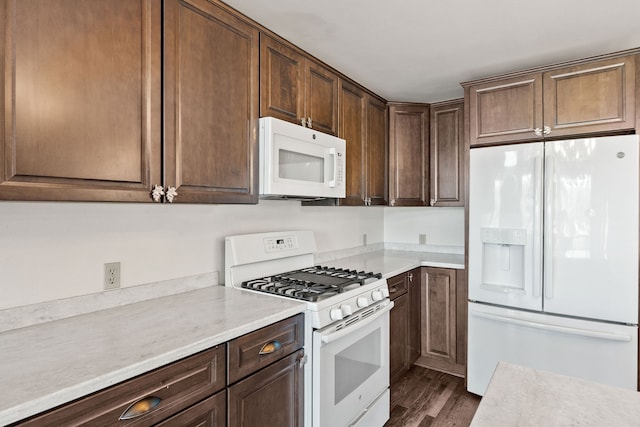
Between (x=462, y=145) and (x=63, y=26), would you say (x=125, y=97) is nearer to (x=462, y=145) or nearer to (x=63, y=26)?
(x=63, y=26)

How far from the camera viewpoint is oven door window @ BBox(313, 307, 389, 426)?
1.65 metres

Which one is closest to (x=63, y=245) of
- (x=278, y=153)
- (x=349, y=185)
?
(x=278, y=153)

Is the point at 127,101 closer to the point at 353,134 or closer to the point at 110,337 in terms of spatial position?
the point at 110,337

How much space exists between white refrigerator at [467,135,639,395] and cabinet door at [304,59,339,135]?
1.06 m

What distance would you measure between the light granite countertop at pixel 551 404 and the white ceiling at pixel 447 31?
160cm

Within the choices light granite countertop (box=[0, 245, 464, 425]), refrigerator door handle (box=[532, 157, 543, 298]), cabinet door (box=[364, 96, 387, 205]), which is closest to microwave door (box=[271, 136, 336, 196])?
light granite countertop (box=[0, 245, 464, 425])

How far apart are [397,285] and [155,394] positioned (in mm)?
1894

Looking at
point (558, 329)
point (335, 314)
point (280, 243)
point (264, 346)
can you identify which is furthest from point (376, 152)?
point (264, 346)

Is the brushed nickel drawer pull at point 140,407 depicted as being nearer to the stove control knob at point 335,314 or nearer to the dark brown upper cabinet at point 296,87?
the stove control knob at point 335,314

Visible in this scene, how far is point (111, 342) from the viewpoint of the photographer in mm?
1159

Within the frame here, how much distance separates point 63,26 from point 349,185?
6.06ft

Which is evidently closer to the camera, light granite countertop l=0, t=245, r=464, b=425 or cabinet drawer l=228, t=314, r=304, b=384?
light granite countertop l=0, t=245, r=464, b=425

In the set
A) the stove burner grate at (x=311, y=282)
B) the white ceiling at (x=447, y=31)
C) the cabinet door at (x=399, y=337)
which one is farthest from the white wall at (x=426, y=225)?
the stove burner grate at (x=311, y=282)

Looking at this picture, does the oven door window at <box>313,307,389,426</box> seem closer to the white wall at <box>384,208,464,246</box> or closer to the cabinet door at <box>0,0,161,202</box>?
the cabinet door at <box>0,0,161,202</box>
